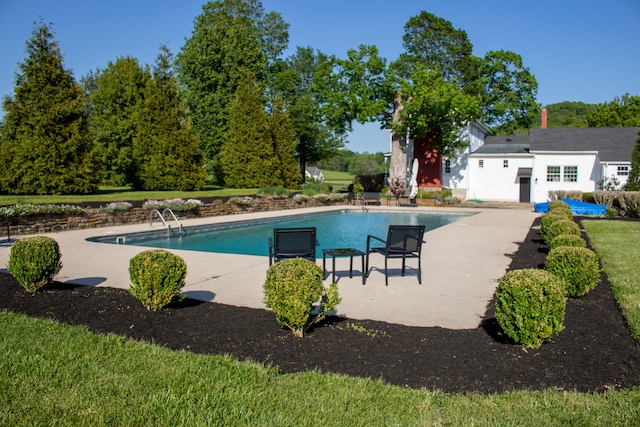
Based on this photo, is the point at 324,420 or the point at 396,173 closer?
the point at 324,420

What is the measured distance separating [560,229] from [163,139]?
60.9ft

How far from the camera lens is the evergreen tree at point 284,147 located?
32000 millimetres

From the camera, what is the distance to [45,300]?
6305 mm

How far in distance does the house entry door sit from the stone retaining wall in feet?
59.2

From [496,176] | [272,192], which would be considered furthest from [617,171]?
[272,192]

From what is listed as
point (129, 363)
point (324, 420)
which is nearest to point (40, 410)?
point (129, 363)

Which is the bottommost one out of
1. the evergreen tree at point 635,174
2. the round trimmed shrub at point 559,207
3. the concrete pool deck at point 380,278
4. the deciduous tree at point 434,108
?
the concrete pool deck at point 380,278

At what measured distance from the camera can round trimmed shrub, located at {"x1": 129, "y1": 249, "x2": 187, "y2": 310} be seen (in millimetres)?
5586

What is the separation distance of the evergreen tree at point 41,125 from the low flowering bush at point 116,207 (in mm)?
2897

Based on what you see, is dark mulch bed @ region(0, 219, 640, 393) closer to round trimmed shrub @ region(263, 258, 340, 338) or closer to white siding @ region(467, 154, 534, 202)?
round trimmed shrub @ region(263, 258, 340, 338)

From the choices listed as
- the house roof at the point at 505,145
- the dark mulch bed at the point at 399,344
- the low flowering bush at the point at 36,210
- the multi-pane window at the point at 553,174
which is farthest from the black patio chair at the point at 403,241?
the house roof at the point at 505,145

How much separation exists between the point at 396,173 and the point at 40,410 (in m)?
31.0

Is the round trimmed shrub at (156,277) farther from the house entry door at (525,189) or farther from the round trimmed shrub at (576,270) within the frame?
the house entry door at (525,189)

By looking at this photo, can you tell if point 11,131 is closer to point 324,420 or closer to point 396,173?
point 324,420
